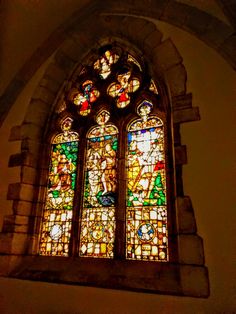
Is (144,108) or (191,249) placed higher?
(144,108)

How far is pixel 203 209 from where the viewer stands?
2055mm

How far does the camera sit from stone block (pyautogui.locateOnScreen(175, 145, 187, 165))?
2240 mm

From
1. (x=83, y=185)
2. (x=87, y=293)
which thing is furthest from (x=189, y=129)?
(x=87, y=293)

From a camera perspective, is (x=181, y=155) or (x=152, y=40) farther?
(x=152, y=40)

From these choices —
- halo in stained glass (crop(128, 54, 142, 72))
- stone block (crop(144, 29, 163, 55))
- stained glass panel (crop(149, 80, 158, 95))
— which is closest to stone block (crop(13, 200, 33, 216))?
stained glass panel (crop(149, 80, 158, 95))

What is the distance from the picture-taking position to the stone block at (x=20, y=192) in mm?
2812

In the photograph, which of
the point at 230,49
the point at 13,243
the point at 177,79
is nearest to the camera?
the point at 230,49

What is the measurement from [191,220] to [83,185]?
122cm

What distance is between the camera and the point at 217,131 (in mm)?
2215

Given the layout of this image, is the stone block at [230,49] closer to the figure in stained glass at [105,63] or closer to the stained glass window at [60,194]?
→ the figure in stained glass at [105,63]

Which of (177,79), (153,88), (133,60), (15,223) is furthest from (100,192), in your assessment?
(133,60)

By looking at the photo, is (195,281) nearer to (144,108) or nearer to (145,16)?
(144,108)

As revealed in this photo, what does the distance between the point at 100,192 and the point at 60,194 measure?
1.69 feet

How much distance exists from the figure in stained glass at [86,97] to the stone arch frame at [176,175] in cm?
31
